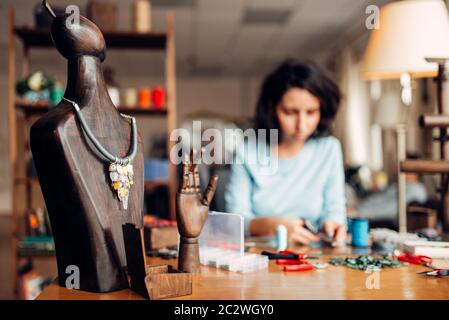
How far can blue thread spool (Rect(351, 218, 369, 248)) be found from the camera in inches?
52.1

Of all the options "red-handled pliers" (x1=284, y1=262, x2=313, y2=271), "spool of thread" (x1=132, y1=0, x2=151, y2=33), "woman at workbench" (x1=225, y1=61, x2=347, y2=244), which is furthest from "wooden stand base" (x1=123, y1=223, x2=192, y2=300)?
"spool of thread" (x1=132, y1=0, x2=151, y2=33)

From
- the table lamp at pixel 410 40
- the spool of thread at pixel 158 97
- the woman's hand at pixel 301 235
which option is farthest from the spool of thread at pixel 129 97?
the woman's hand at pixel 301 235

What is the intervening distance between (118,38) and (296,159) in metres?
1.81

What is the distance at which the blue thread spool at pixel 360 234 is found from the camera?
1.32 metres

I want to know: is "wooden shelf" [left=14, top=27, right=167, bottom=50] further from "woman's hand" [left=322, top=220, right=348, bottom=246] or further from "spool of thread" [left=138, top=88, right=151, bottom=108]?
"woman's hand" [left=322, top=220, right=348, bottom=246]

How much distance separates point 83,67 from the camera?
0.87 m

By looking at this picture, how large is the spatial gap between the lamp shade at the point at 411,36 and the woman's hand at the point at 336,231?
0.53 metres

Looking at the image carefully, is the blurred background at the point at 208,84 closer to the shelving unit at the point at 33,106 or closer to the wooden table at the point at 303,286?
the shelving unit at the point at 33,106

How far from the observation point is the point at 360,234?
1.32 meters

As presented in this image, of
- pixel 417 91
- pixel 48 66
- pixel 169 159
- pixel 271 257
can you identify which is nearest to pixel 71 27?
pixel 271 257

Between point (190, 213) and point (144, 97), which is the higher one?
point (144, 97)

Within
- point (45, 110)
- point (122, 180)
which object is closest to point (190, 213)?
point (122, 180)

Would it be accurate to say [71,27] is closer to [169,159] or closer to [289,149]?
[289,149]

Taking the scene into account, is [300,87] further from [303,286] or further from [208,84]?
[208,84]
